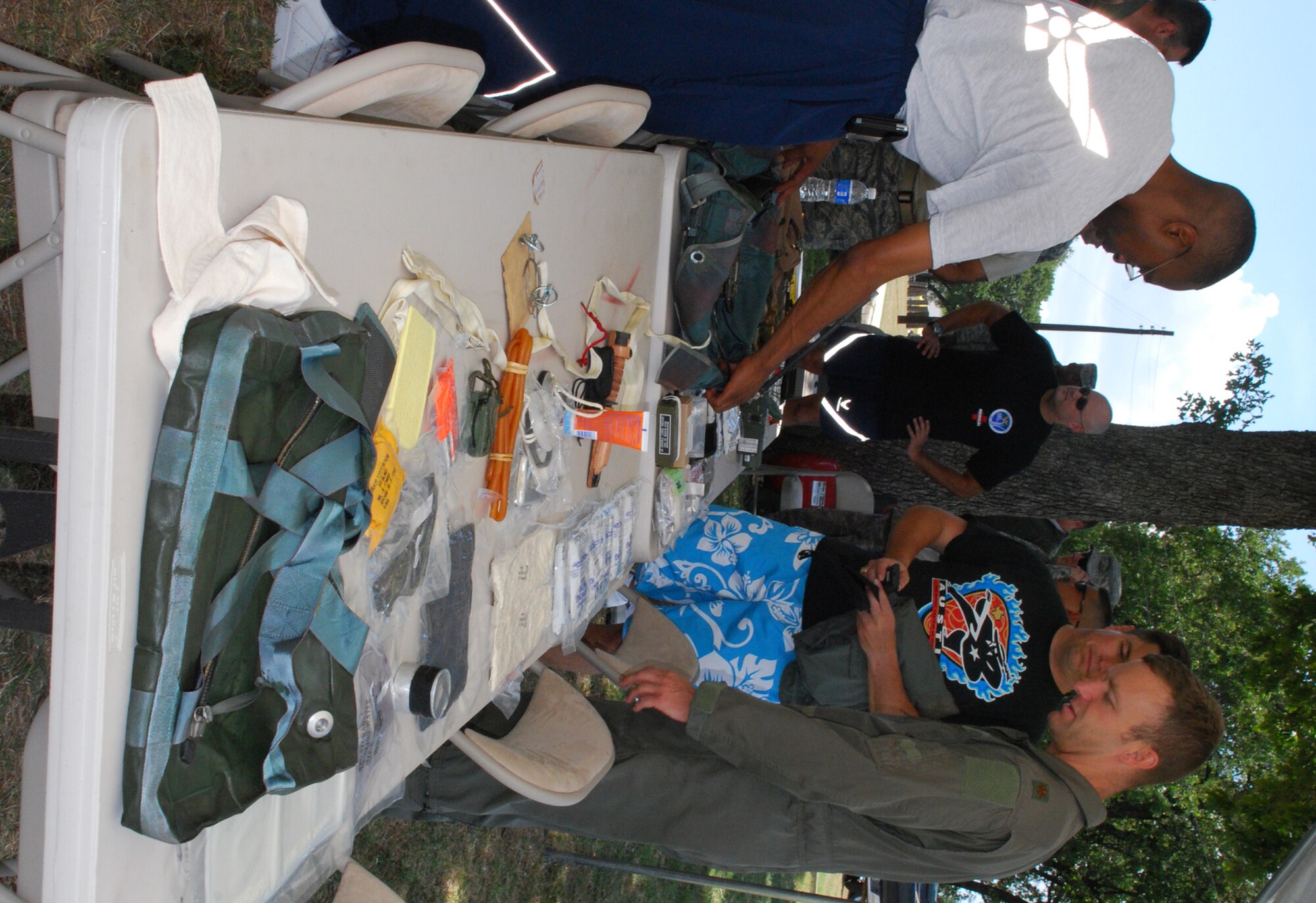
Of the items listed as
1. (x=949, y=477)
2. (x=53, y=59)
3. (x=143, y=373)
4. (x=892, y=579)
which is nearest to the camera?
(x=143, y=373)

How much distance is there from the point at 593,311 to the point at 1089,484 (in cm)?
324

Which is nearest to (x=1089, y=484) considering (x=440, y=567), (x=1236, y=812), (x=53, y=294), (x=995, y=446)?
(x=995, y=446)

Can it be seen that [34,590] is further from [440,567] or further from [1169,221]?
[1169,221]

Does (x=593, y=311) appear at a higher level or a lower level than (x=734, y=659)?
higher

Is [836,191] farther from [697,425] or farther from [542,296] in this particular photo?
[542,296]

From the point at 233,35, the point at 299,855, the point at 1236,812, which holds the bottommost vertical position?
the point at 1236,812

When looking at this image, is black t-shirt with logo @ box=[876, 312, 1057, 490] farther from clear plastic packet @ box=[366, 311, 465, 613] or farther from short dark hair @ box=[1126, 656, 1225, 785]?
clear plastic packet @ box=[366, 311, 465, 613]

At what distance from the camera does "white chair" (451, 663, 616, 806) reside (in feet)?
5.81

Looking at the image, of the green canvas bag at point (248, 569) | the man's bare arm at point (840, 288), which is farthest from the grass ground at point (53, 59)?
the man's bare arm at point (840, 288)

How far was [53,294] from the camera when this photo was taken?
1267 mm

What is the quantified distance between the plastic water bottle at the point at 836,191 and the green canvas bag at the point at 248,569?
82.2 inches

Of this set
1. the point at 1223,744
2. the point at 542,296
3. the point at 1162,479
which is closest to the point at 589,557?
the point at 542,296

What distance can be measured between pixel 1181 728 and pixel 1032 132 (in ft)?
5.54

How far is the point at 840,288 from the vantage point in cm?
210
